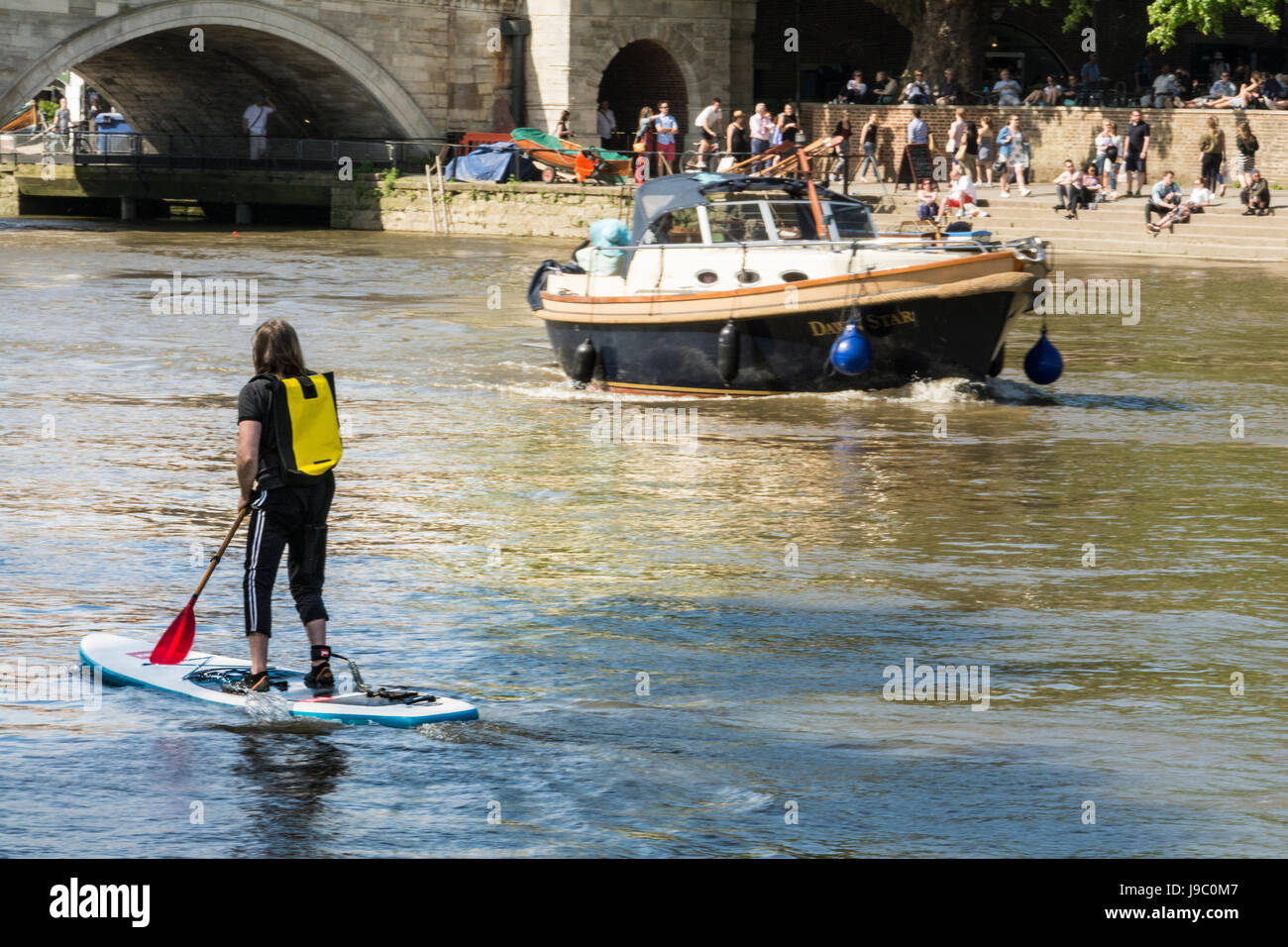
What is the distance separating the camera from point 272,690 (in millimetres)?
8406

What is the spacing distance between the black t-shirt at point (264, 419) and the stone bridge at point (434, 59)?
3586 cm

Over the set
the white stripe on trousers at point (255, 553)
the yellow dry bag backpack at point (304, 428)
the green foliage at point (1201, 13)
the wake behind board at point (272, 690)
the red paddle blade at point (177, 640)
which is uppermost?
the green foliage at point (1201, 13)

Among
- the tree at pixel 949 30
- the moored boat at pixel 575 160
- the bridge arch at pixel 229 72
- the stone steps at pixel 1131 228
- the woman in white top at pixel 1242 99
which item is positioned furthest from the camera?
the tree at pixel 949 30

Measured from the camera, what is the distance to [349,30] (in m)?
45.4

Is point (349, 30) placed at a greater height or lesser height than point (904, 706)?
greater

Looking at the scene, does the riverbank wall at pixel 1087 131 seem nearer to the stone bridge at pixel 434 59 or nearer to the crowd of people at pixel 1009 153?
the crowd of people at pixel 1009 153

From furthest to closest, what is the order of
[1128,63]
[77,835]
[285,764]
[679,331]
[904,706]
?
[1128,63], [679,331], [904,706], [285,764], [77,835]

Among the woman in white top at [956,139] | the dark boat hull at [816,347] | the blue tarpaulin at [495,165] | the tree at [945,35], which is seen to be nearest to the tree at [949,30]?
the tree at [945,35]

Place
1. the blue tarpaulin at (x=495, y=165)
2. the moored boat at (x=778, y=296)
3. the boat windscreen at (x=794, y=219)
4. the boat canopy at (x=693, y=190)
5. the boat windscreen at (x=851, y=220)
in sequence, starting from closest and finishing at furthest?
the moored boat at (x=778, y=296) → the boat windscreen at (x=794, y=219) → the boat canopy at (x=693, y=190) → the boat windscreen at (x=851, y=220) → the blue tarpaulin at (x=495, y=165)

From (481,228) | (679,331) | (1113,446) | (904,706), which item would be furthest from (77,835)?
(481,228)

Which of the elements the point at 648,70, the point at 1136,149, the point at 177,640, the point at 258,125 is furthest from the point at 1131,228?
the point at 177,640

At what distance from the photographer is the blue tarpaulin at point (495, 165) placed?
41.1m
